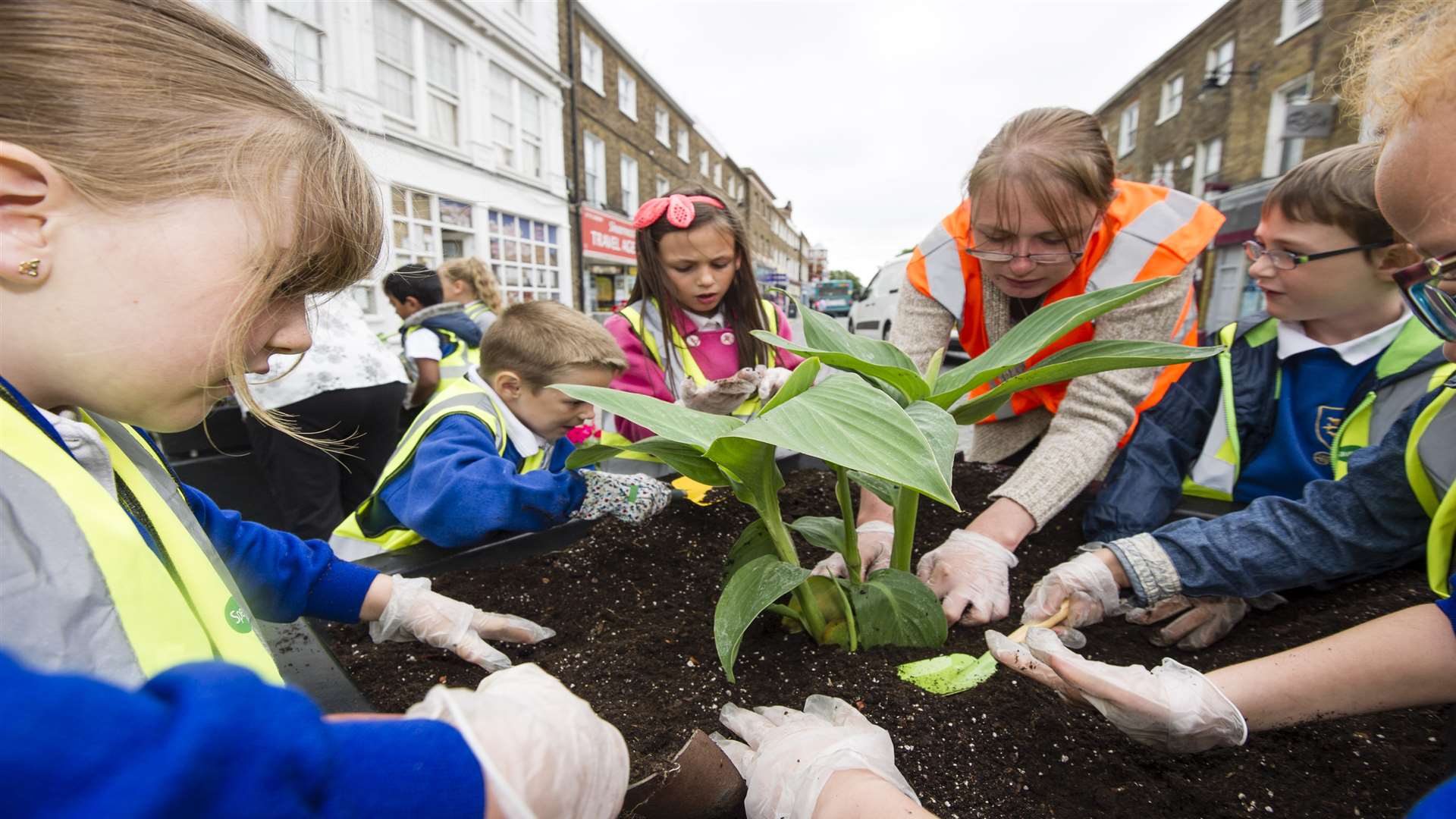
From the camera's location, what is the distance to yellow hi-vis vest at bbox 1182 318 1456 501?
116cm

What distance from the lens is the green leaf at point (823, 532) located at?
96 centimetres

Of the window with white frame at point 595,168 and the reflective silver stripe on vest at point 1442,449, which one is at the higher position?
the window with white frame at point 595,168

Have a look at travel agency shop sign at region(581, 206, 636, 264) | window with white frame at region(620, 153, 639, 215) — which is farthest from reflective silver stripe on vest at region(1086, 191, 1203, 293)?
window with white frame at region(620, 153, 639, 215)

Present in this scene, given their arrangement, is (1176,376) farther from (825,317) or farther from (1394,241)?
(825,317)

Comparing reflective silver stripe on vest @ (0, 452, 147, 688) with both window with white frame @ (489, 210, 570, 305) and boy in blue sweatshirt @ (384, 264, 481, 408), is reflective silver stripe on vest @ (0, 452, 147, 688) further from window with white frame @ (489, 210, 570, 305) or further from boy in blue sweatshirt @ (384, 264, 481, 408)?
window with white frame @ (489, 210, 570, 305)

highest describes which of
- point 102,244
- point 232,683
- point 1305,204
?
point 1305,204

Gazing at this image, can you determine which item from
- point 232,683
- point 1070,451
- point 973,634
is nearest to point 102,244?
point 232,683

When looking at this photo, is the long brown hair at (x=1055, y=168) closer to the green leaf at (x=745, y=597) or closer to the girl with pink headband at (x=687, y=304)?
the girl with pink headband at (x=687, y=304)

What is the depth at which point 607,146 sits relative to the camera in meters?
13.1

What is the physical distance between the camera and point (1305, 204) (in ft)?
4.25

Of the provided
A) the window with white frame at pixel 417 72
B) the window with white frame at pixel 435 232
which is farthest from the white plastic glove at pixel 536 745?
the window with white frame at pixel 417 72

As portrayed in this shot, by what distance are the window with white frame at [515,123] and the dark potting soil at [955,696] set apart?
9853mm

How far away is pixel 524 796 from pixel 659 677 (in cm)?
43

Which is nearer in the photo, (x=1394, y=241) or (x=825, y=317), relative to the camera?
(x=825, y=317)
